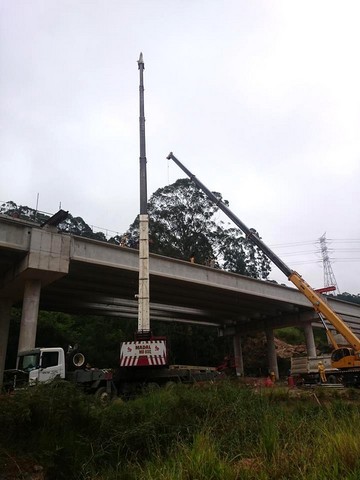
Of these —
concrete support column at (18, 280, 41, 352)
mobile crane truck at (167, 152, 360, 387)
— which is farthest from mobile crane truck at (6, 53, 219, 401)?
mobile crane truck at (167, 152, 360, 387)

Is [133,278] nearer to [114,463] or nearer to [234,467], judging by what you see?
[114,463]

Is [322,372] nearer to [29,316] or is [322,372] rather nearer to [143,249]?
[143,249]

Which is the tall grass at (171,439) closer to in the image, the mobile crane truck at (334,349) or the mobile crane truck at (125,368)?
the mobile crane truck at (125,368)

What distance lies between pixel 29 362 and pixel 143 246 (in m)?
7.37

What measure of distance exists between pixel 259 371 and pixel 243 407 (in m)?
39.8

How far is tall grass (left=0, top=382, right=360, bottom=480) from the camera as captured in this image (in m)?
5.08

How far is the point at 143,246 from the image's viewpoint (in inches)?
803

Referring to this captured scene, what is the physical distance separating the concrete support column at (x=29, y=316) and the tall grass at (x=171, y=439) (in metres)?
12.9

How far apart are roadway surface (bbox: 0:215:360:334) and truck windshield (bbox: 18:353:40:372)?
17.4 feet

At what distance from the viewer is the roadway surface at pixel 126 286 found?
21.0 metres

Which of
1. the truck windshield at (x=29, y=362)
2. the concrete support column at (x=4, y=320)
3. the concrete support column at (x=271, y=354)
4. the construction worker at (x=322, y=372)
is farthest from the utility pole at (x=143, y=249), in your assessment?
the concrete support column at (x=271, y=354)

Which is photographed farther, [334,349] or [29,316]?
[334,349]

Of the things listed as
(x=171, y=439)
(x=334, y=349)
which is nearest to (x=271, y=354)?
(x=334, y=349)

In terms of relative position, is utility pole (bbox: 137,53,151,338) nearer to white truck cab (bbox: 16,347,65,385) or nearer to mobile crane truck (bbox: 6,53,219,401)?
mobile crane truck (bbox: 6,53,219,401)
